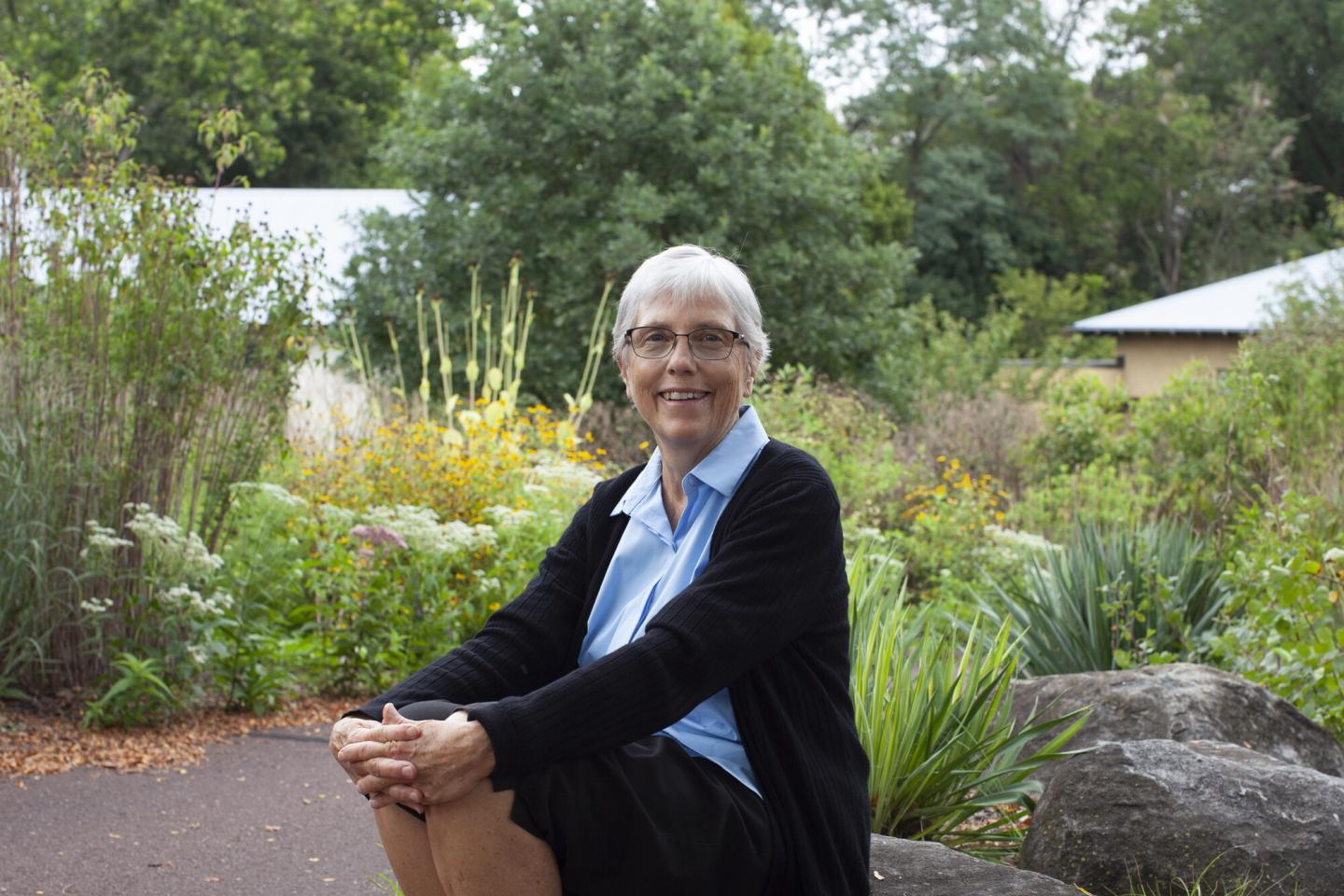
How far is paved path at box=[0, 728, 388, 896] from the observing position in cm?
440

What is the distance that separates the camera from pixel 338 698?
7000 mm

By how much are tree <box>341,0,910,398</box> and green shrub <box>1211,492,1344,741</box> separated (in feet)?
34.8

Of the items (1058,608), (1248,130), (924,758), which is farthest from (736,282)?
(1248,130)

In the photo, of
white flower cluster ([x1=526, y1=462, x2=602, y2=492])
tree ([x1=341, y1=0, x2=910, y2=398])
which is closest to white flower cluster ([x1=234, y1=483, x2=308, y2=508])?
white flower cluster ([x1=526, y1=462, x2=602, y2=492])

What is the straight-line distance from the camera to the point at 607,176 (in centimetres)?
1727

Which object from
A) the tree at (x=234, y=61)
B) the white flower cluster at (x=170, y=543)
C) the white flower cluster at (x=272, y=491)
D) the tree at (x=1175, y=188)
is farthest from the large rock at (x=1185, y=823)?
the tree at (x=1175, y=188)

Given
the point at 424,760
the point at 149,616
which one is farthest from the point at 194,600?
the point at 424,760

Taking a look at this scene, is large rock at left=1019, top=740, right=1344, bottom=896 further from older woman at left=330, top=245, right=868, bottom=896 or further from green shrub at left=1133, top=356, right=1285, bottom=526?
green shrub at left=1133, top=356, right=1285, bottom=526

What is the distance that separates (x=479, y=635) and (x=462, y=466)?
5.55 meters

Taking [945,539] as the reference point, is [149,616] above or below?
above

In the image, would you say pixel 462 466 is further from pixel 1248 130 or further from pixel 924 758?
pixel 1248 130

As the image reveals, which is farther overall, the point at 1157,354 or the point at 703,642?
the point at 1157,354

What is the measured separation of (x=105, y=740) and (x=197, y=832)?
44.9 inches

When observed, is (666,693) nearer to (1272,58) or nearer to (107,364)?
(107,364)
